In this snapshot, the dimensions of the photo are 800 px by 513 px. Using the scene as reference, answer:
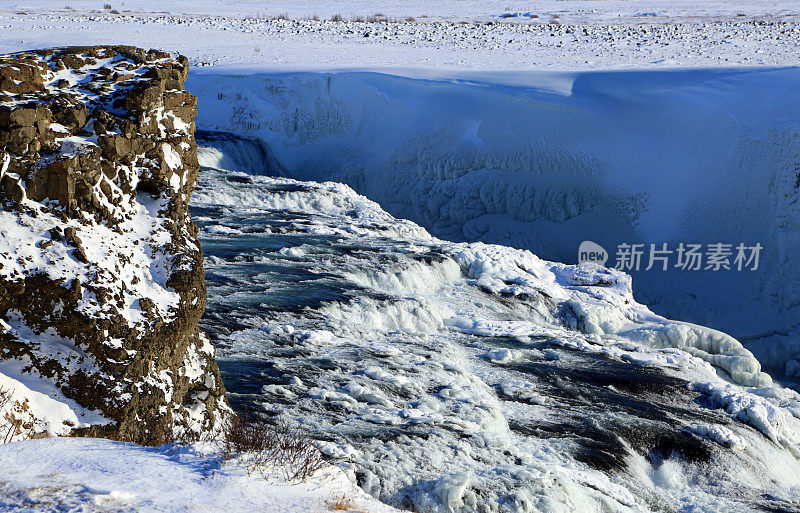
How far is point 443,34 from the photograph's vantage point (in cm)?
3494

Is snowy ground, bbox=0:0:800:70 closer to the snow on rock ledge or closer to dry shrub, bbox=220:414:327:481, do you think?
the snow on rock ledge

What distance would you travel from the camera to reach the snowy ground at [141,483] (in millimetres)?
3979

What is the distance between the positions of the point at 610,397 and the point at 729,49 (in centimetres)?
2167

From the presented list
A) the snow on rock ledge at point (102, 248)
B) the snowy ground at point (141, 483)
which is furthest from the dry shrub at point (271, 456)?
the snow on rock ledge at point (102, 248)

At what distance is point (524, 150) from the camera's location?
66.6 ft

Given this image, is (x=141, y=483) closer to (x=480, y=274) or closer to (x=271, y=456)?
(x=271, y=456)

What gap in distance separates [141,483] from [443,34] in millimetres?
32874

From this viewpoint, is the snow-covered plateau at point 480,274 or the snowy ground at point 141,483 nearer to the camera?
the snowy ground at point 141,483

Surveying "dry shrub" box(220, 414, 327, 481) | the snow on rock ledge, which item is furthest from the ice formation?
the snow on rock ledge

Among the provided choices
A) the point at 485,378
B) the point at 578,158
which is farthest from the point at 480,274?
the point at 578,158

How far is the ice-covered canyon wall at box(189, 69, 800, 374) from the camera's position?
1794 cm

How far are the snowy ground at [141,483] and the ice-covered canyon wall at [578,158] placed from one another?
48.9 ft

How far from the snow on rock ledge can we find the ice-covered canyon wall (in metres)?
14.5

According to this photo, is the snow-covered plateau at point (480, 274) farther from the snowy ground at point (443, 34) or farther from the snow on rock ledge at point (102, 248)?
the snowy ground at point (443, 34)
